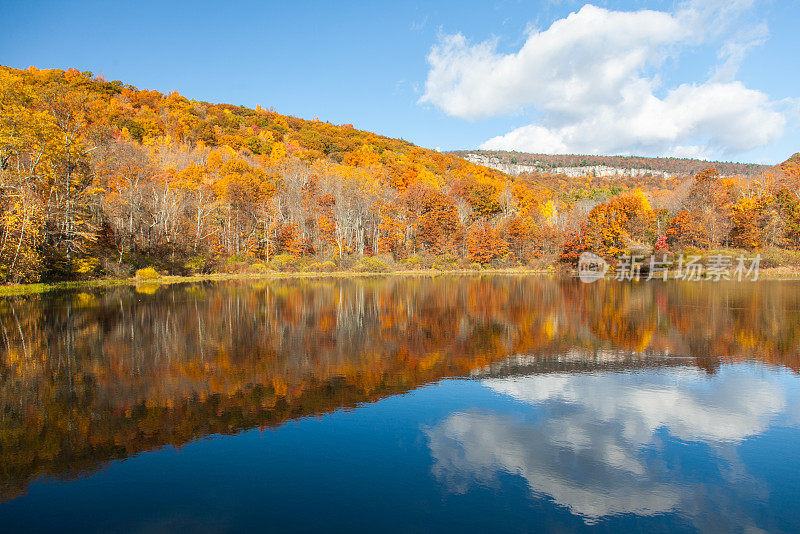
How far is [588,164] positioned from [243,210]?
456 feet

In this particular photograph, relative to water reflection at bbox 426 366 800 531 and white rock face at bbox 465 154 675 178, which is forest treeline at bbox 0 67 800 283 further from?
white rock face at bbox 465 154 675 178

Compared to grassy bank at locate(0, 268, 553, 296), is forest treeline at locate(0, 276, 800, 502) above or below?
above

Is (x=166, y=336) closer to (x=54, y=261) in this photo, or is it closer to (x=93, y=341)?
(x=93, y=341)

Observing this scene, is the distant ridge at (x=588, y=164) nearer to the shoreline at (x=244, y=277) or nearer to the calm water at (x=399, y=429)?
the shoreline at (x=244, y=277)

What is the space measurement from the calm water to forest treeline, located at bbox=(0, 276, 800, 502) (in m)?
0.07

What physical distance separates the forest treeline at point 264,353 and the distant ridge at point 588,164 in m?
137

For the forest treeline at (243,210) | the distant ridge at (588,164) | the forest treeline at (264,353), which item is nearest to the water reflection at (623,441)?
the forest treeline at (264,353)

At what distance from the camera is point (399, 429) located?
23.1 feet

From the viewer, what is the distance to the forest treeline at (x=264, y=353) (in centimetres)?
704

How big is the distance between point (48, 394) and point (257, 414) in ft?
13.2

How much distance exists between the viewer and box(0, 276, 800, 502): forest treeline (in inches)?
277

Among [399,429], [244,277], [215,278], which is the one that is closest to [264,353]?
[399,429]

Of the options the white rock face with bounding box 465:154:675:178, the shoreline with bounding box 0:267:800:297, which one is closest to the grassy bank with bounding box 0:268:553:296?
the shoreline with bounding box 0:267:800:297

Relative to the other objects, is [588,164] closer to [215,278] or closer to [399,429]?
[215,278]
